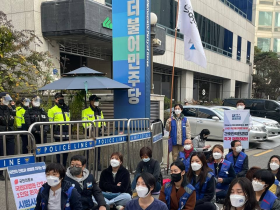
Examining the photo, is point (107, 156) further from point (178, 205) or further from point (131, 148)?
point (178, 205)

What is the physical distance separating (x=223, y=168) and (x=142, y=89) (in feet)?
11.2

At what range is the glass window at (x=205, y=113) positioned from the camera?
38.7 feet

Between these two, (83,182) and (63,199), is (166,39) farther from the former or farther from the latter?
(63,199)

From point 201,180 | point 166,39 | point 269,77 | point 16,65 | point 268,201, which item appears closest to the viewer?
point 268,201

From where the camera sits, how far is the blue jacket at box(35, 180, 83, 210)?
3227 millimetres

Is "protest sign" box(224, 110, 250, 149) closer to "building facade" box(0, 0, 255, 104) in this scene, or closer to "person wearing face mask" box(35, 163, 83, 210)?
"person wearing face mask" box(35, 163, 83, 210)

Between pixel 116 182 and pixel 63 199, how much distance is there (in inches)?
53.7

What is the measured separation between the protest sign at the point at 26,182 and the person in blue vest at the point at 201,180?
85.2 inches

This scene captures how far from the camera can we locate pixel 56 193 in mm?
3289

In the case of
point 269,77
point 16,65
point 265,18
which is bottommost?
point 16,65

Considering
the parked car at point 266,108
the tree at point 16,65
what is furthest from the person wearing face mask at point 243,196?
the parked car at point 266,108

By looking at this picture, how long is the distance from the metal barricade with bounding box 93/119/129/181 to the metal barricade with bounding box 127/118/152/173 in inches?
5.3

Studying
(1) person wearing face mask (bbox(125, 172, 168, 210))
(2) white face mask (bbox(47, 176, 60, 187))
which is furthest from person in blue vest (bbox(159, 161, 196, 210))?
(2) white face mask (bbox(47, 176, 60, 187))

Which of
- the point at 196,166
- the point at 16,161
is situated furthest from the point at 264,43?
the point at 16,161
